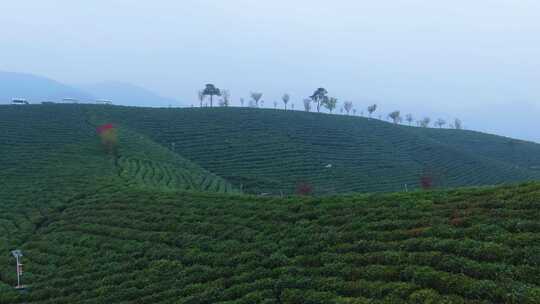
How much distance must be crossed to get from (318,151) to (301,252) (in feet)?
193

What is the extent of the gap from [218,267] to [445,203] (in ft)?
33.0

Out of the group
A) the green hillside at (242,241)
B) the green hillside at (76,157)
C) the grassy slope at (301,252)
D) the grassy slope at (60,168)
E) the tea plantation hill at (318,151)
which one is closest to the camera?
the grassy slope at (301,252)

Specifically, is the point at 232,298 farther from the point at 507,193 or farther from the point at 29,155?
the point at 29,155

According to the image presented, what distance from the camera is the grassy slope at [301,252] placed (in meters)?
13.9

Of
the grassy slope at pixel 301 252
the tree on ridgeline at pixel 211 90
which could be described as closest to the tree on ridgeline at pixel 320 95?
the tree on ridgeline at pixel 211 90

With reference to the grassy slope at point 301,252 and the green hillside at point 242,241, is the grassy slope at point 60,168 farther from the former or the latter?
the grassy slope at point 301,252

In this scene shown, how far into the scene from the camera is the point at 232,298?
16.4 meters

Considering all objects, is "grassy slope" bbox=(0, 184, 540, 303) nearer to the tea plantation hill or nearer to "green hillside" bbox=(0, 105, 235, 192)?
"green hillside" bbox=(0, 105, 235, 192)

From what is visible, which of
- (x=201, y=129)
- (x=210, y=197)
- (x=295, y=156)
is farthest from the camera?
(x=201, y=129)

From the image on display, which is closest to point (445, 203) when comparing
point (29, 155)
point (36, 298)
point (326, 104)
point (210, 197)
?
point (210, 197)

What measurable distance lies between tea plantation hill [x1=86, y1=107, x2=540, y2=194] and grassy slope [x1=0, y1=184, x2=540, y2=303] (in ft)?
99.2

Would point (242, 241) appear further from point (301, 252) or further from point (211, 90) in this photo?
point (211, 90)

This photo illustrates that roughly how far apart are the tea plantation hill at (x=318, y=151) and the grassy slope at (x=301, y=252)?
1190 inches

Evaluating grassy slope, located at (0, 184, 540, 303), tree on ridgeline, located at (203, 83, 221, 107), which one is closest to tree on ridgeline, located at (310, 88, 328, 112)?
tree on ridgeline, located at (203, 83, 221, 107)
